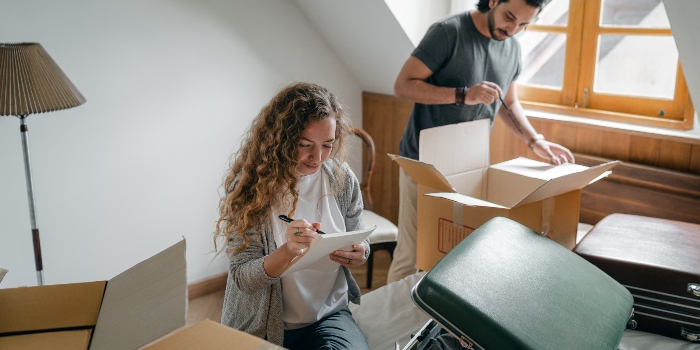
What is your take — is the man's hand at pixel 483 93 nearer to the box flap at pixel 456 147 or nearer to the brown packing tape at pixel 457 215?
the box flap at pixel 456 147

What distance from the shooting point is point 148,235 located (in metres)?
2.71

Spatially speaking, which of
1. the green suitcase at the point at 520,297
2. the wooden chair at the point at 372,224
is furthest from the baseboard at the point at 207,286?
the green suitcase at the point at 520,297

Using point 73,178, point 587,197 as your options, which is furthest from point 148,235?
point 587,197

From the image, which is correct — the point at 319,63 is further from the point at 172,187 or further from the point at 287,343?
the point at 287,343

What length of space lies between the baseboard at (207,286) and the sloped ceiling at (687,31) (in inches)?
81.5

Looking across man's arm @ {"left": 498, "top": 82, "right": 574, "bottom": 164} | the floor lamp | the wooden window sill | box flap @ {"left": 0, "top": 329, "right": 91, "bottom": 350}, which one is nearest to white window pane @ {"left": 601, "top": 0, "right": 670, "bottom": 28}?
the wooden window sill

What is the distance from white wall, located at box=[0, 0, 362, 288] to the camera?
2.37 meters

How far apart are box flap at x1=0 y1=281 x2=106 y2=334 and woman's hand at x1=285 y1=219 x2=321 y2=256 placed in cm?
44

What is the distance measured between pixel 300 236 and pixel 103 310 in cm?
48

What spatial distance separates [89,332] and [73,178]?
172 centimetres

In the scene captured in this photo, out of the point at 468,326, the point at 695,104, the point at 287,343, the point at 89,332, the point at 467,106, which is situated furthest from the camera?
the point at 467,106

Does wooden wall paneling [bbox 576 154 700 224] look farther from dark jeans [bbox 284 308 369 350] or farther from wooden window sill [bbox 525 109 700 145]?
dark jeans [bbox 284 308 369 350]

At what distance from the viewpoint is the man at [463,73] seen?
206cm

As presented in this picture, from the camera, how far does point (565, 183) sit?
1757 mm
